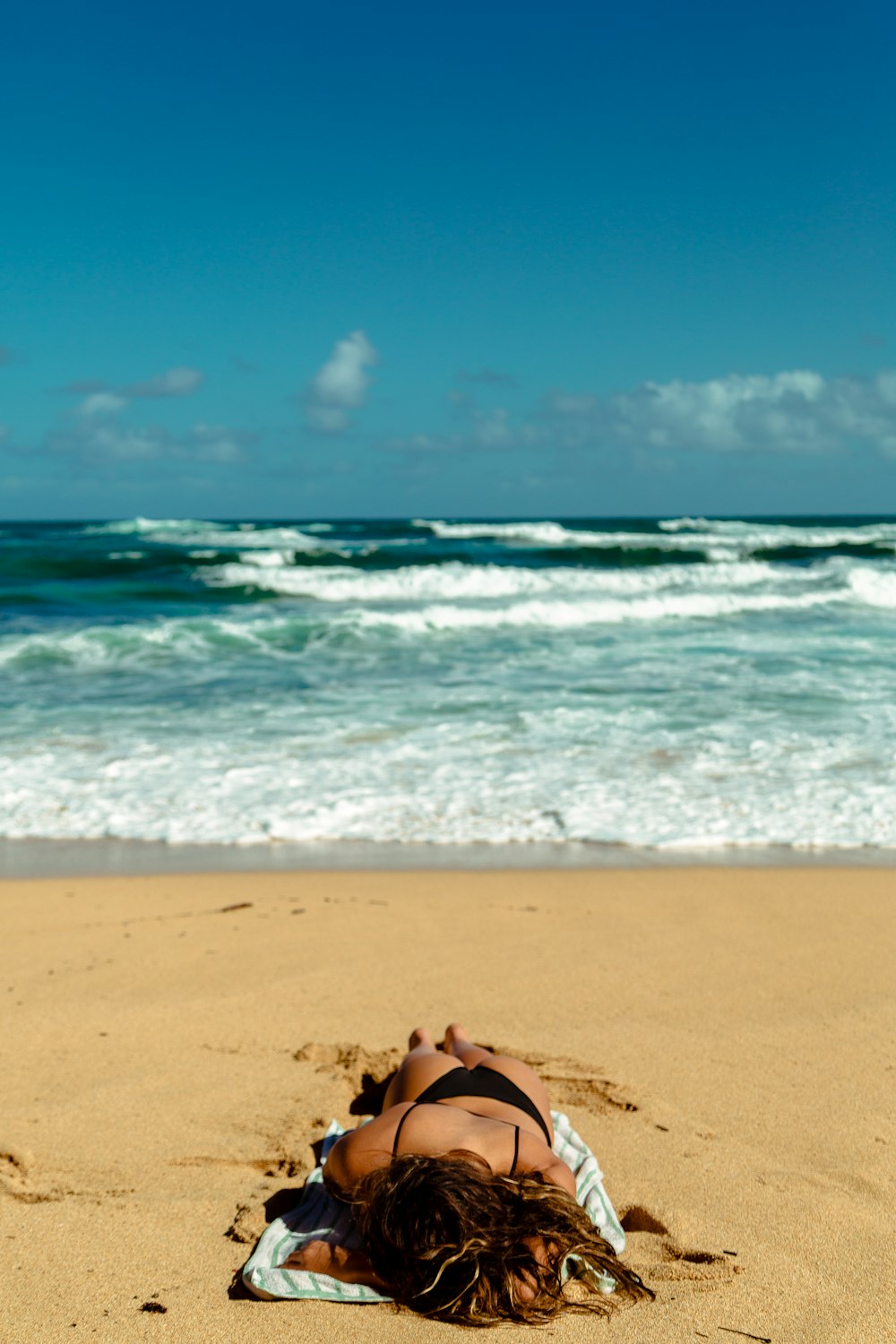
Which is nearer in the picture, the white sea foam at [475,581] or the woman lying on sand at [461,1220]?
the woman lying on sand at [461,1220]

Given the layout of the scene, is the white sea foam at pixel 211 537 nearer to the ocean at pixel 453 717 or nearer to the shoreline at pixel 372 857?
the ocean at pixel 453 717

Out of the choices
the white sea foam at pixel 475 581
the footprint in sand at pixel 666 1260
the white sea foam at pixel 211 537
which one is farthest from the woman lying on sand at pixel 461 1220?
the white sea foam at pixel 211 537

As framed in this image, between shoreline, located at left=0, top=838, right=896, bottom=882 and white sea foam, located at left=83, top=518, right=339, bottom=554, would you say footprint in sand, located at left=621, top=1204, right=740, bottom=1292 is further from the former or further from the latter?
white sea foam, located at left=83, top=518, right=339, bottom=554

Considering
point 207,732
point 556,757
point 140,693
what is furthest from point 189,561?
point 556,757

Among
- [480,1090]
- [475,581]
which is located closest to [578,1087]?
[480,1090]

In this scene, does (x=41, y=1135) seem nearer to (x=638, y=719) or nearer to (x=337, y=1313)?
(x=337, y=1313)

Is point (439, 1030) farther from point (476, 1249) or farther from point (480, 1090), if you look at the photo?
point (476, 1249)

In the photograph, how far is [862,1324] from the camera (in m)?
2.16

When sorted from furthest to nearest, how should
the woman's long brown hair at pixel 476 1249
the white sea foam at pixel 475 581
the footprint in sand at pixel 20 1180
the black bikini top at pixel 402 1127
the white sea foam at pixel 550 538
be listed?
the white sea foam at pixel 550 538, the white sea foam at pixel 475 581, the footprint in sand at pixel 20 1180, the black bikini top at pixel 402 1127, the woman's long brown hair at pixel 476 1249

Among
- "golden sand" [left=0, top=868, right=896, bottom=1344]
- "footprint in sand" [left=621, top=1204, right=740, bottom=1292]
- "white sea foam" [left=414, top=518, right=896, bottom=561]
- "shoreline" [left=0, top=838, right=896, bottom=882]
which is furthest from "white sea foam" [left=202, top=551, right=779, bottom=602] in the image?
"footprint in sand" [left=621, top=1204, right=740, bottom=1292]

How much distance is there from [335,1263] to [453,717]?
6606 mm

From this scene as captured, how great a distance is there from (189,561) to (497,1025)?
80.7 ft

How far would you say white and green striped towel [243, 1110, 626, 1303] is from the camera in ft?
7.52

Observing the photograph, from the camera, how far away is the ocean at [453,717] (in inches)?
245
